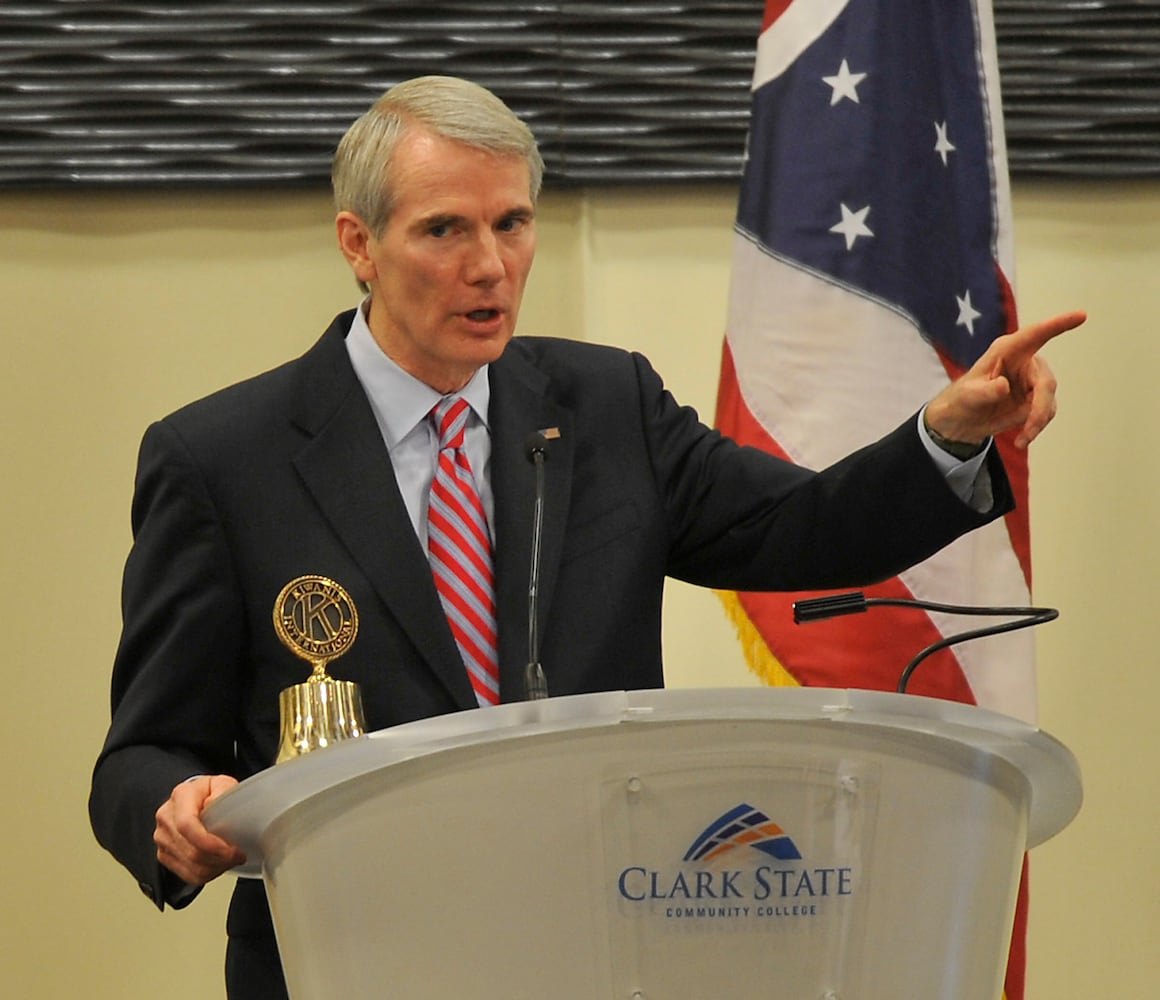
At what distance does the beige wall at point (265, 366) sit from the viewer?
11.3ft

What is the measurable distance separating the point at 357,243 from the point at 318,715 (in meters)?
0.73

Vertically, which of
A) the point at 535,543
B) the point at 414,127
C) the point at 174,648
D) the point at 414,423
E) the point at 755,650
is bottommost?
the point at 755,650

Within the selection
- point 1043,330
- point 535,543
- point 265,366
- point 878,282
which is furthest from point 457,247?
point 265,366

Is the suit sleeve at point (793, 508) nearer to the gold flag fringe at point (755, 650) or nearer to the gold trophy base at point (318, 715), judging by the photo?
the gold trophy base at point (318, 715)

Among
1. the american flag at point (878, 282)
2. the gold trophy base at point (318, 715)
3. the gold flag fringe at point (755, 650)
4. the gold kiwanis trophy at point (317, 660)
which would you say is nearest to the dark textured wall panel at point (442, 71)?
the american flag at point (878, 282)

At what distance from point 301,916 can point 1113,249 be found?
9.15 ft

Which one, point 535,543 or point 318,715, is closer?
point 318,715

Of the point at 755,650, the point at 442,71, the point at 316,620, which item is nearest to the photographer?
the point at 316,620

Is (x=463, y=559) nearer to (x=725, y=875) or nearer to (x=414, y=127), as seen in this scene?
(x=414, y=127)

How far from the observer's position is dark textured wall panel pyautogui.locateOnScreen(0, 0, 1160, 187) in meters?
3.51

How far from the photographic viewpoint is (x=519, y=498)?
1.95 meters

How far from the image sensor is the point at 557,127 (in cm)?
356

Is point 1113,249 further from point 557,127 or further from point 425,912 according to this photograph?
point 425,912

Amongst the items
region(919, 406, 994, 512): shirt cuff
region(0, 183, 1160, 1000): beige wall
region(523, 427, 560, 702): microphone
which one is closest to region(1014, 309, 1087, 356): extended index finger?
region(919, 406, 994, 512): shirt cuff
